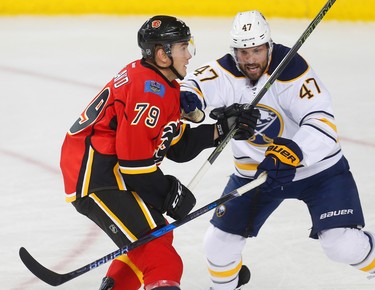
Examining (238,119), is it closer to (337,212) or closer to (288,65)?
(288,65)

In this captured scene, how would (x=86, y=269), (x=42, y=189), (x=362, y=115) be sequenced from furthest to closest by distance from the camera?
1. (x=362, y=115)
2. (x=42, y=189)
3. (x=86, y=269)

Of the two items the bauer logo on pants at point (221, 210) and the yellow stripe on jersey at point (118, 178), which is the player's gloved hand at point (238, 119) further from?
the yellow stripe on jersey at point (118, 178)

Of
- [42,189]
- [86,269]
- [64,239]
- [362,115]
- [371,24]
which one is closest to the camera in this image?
[86,269]

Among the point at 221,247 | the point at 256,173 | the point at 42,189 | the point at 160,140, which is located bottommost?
the point at 42,189

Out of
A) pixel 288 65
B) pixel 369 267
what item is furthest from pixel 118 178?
pixel 369 267

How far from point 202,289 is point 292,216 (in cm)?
74

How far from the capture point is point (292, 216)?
Answer: 4414 millimetres

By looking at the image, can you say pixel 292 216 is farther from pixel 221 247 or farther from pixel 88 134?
pixel 88 134

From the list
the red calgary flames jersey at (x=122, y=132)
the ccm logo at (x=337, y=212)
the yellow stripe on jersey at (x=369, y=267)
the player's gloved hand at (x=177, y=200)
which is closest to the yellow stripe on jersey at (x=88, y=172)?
the red calgary flames jersey at (x=122, y=132)

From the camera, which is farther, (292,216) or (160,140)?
(292,216)

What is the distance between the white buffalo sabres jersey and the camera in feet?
11.1

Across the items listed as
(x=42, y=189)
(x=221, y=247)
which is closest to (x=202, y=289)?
(x=221, y=247)

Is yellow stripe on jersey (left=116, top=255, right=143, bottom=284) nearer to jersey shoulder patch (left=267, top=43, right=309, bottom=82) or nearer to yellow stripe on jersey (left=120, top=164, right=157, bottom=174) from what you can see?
yellow stripe on jersey (left=120, top=164, right=157, bottom=174)

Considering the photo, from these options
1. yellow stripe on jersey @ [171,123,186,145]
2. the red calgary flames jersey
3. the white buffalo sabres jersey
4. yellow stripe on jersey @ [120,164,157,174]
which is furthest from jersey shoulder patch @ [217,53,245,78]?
yellow stripe on jersey @ [120,164,157,174]
